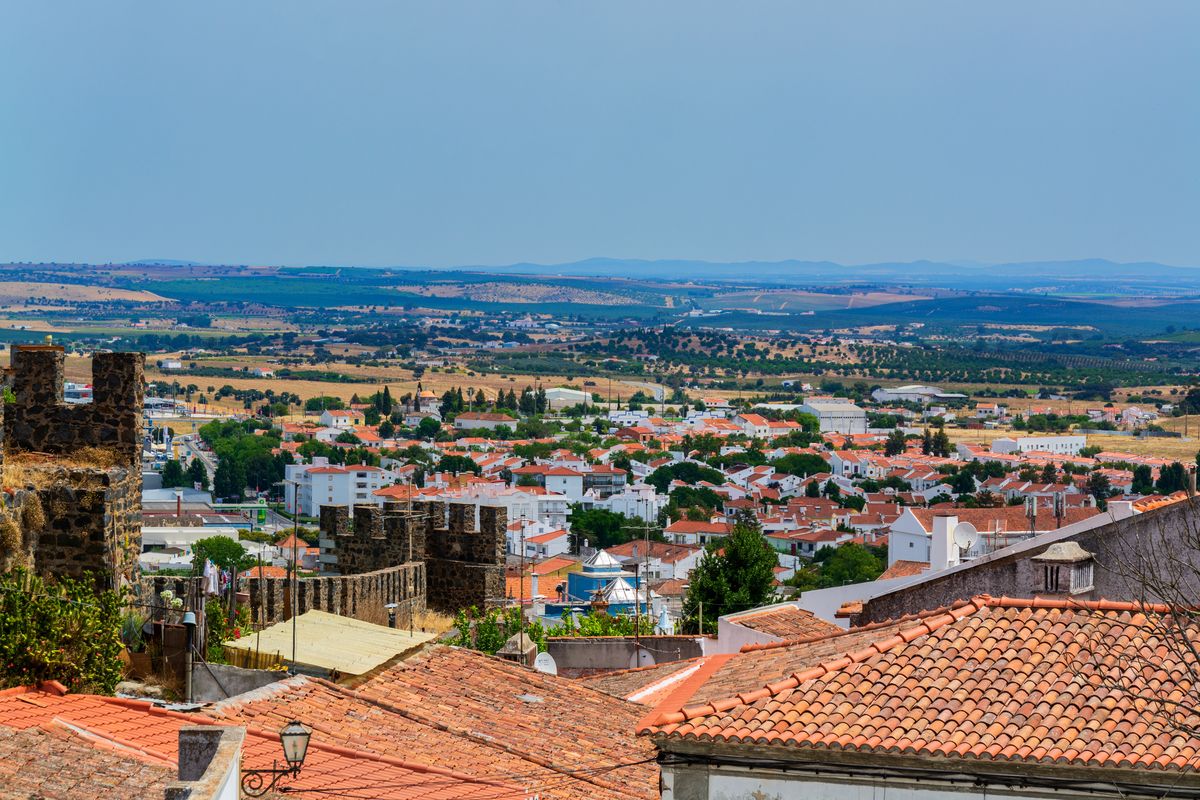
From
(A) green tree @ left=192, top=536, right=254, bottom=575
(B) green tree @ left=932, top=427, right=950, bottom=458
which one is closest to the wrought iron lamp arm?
(A) green tree @ left=192, top=536, right=254, bottom=575

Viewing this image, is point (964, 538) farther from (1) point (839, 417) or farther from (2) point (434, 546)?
(1) point (839, 417)

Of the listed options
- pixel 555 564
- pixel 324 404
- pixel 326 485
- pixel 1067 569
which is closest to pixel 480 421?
pixel 324 404

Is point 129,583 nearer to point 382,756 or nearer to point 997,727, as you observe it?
point 382,756

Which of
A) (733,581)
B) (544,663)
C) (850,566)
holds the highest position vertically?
(544,663)

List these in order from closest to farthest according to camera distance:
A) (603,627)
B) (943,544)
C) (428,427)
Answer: (943,544) → (603,627) → (428,427)

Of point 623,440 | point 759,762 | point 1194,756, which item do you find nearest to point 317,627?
point 759,762

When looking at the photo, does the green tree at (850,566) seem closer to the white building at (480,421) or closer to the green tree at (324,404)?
the white building at (480,421)
